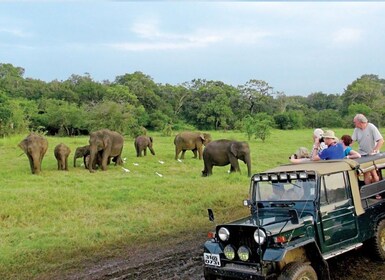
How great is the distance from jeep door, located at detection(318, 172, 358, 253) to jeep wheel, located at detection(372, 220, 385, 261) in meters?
0.65

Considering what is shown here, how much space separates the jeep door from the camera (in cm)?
663

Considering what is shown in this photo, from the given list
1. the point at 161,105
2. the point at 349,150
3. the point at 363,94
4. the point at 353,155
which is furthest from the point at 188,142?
the point at 363,94

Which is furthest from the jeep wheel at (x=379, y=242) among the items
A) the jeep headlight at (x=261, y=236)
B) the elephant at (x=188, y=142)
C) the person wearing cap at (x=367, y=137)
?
the elephant at (x=188, y=142)

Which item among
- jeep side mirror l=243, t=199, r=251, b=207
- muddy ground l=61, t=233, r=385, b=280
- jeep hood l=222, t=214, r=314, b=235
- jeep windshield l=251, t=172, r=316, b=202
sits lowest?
muddy ground l=61, t=233, r=385, b=280

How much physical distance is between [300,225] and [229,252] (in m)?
1.03

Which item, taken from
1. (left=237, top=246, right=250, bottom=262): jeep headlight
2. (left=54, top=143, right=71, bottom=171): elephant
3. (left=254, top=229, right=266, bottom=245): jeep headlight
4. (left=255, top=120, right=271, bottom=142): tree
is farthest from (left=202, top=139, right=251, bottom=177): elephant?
(left=255, top=120, right=271, bottom=142): tree

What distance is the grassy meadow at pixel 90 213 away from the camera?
880cm

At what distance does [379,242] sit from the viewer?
7664 millimetres

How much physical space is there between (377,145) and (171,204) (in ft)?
18.3

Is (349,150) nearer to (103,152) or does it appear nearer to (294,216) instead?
(294,216)

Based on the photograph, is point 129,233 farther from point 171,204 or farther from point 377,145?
point 377,145

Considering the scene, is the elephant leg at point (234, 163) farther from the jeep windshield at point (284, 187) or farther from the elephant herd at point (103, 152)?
the jeep windshield at point (284, 187)

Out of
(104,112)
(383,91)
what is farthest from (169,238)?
(383,91)

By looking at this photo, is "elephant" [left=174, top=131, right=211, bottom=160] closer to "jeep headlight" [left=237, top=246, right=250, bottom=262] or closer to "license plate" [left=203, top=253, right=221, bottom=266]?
"license plate" [left=203, top=253, right=221, bottom=266]
